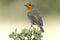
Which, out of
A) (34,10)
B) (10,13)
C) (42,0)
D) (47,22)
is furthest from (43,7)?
(34,10)

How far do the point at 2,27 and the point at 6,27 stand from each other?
13 cm

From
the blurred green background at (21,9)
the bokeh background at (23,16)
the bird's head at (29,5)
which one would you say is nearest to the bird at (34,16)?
the bird's head at (29,5)

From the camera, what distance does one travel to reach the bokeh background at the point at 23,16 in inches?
331

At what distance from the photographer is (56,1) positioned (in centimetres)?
1255

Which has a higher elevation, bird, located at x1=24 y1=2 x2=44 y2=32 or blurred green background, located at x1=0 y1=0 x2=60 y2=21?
blurred green background, located at x1=0 y1=0 x2=60 y2=21

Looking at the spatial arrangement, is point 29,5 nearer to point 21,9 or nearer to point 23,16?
point 23,16

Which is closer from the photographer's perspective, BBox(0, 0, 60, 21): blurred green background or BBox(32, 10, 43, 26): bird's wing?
BBox(32, 10, 43, 26): bird's wing

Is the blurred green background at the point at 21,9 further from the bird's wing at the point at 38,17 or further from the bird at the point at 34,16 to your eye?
the bird's wing at the point at 38,17

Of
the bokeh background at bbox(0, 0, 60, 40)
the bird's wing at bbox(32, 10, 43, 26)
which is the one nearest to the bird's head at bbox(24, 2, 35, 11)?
the bird's wing at bbox(32, 10, 43, 26)

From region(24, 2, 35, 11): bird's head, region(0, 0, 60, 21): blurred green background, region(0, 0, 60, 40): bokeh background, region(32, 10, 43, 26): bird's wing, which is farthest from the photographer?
region(0, 0, 60, 21): blurred green background

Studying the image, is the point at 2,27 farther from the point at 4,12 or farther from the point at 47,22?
the point at 4,12

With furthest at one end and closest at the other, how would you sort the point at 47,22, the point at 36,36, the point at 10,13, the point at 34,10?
the point at 10,13 → the point at 47,22 → the point at 34,10 → the point at 36,36

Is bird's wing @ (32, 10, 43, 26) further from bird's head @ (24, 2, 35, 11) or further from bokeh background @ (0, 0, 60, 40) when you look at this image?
bokeh background @ (0, 0, 60, 40)

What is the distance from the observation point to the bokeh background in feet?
27.6
